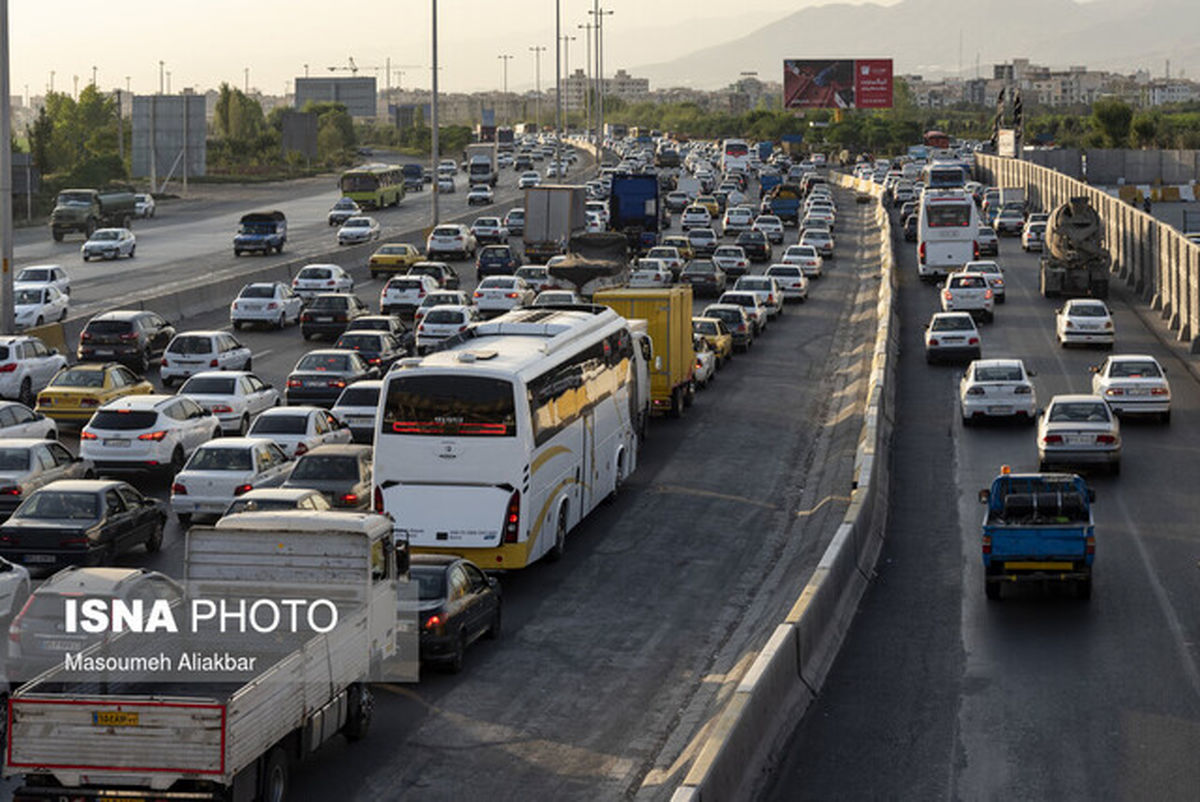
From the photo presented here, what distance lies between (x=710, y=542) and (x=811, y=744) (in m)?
11.6

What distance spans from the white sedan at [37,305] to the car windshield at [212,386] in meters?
16.8

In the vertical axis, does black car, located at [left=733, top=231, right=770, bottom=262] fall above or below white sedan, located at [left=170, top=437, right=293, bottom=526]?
above

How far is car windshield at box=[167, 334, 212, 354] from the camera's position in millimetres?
46062

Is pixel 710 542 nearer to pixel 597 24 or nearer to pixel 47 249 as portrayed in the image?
pixel 47 249

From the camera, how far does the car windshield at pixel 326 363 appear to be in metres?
42.6

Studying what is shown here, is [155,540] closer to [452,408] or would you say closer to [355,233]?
[452,408]

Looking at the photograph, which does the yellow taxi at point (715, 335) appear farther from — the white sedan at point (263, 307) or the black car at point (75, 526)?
the black car at point (75, 526)

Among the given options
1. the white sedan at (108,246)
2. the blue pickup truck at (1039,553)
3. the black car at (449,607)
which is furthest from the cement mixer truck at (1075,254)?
the black car at (449,607)

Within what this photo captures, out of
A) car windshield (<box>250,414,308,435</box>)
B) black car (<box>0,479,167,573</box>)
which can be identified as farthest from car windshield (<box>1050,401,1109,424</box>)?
black car (<box>0,479,167,573</box>)

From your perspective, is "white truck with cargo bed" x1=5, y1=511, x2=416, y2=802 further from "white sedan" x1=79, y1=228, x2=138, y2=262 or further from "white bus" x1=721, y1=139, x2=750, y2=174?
"white bus" x1=721, y1=139, x2=750, y2=174

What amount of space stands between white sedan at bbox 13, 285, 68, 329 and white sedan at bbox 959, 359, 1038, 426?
2639 cm

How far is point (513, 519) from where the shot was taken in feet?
88.6

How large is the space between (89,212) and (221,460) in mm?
65778

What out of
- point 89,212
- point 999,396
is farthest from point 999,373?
point 89,212
